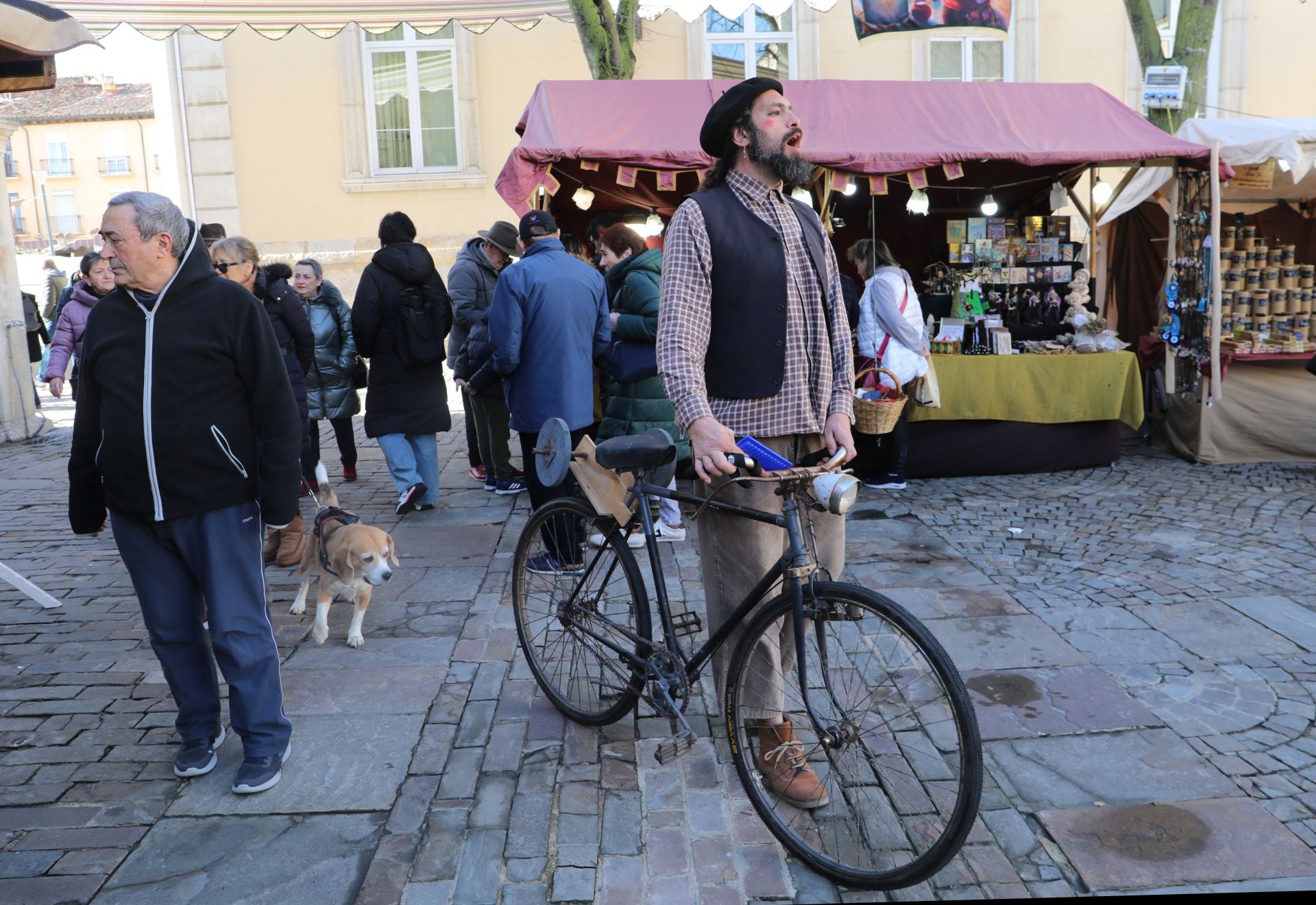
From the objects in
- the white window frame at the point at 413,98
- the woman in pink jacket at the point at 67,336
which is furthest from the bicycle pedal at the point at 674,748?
the white window frame at the point at 413,98

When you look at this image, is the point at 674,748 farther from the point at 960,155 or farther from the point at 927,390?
the point at 960,155

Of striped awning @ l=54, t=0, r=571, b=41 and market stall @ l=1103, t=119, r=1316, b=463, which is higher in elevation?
striped awning @ l=54, t=0, r=571, b=41

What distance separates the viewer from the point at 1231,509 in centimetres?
680

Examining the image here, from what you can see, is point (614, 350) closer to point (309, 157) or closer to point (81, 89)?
point (309, 157)

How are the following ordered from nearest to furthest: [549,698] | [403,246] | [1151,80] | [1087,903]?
[1087,903] → [549,698] → [403,246] → [1151,80]

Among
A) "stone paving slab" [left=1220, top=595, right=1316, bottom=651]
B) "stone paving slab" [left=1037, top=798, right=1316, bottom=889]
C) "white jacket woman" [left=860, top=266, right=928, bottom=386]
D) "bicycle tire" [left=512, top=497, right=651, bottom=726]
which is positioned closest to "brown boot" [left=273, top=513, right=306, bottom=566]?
"bicycle tire" [left=512, top=497, right=651, bottom=726]

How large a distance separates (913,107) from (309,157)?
945 cm

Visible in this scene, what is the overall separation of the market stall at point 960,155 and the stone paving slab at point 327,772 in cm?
469

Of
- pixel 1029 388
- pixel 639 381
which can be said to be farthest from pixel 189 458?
pixel 1029 388

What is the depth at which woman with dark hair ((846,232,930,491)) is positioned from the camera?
7.57m

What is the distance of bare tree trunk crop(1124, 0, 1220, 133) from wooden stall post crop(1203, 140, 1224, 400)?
3.11m

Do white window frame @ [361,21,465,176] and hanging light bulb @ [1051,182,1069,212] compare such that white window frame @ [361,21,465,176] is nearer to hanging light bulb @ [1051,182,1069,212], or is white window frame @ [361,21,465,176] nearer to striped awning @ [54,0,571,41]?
striped awning @ [54,0,571,41]

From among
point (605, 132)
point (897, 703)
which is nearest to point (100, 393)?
point (897, 703)

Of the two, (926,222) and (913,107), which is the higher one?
(913,107)
